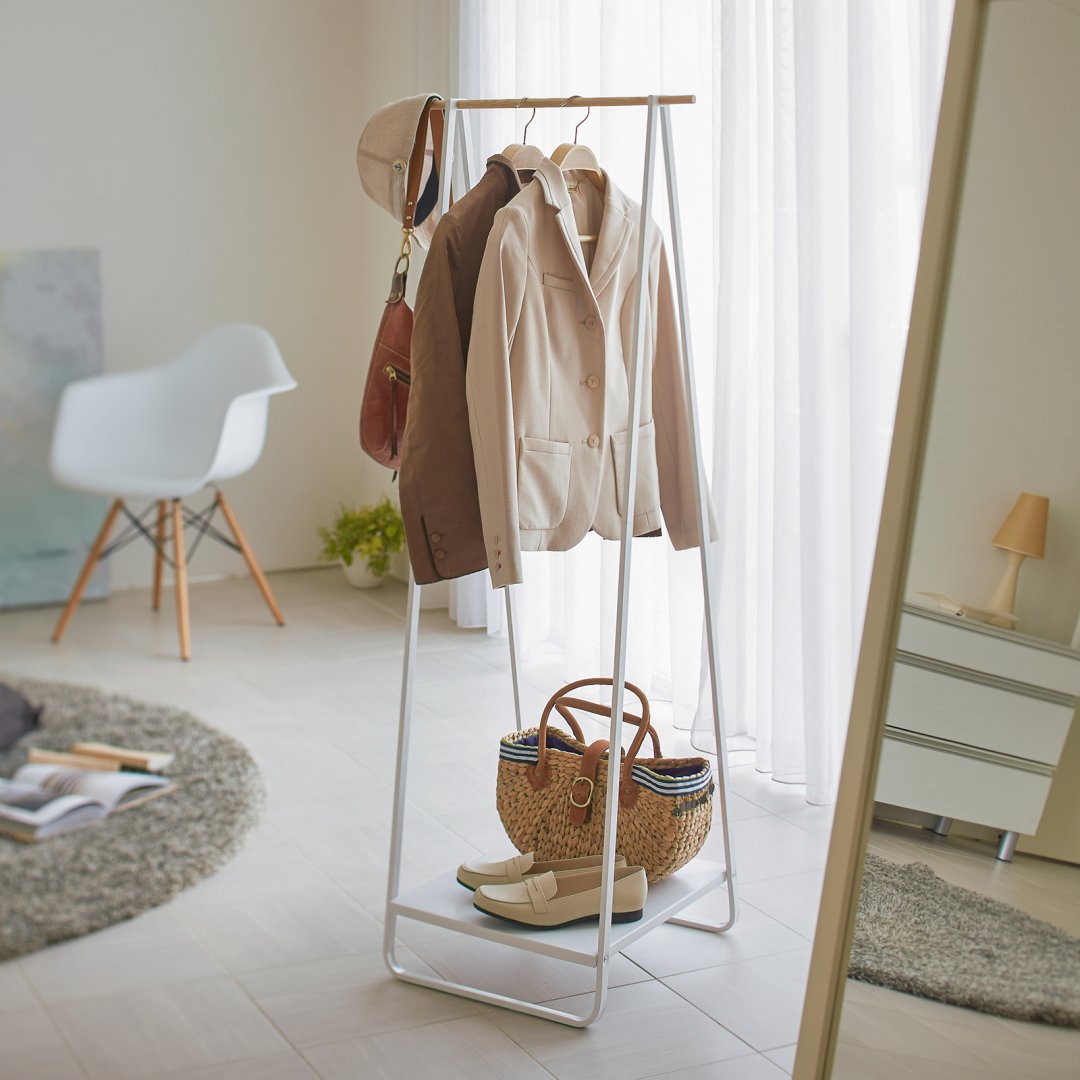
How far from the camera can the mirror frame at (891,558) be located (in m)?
1.63

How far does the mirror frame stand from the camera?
1.63m

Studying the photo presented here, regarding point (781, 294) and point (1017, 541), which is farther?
point (781, 294)

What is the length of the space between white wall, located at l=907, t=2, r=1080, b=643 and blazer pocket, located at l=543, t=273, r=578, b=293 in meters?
0.63

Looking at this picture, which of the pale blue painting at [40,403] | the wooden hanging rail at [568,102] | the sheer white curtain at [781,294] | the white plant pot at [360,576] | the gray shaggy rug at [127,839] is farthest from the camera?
the white plant pot at [360,576]

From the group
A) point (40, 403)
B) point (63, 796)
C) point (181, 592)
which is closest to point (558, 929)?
point (63, 796)

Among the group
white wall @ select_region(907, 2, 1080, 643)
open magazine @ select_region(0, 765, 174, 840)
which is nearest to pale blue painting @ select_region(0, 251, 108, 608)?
open magazine @ select_region(0, 765, 174, 840)

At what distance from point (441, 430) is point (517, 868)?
2.39 feet

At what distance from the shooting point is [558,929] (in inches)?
84.2

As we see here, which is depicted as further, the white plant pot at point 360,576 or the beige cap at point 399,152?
the white plant pot at point 360,576

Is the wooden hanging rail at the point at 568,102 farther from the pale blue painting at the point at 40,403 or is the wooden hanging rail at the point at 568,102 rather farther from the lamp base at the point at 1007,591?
the pale blue painting at the point at 40,403

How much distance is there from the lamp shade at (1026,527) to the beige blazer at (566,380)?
68 centimetres

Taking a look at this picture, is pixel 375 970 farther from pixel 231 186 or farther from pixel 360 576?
pixel 231 186

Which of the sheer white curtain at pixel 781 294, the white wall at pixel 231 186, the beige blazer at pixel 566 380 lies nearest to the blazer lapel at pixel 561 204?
the beige blazer at pixel 566 380

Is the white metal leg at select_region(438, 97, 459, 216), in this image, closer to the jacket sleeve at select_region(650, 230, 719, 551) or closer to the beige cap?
the beige cap
